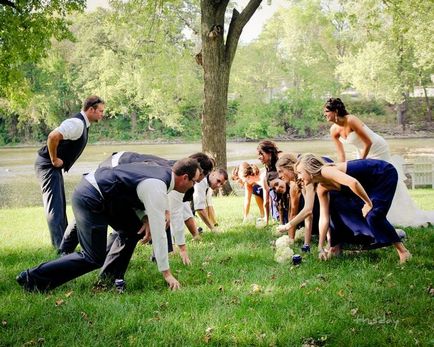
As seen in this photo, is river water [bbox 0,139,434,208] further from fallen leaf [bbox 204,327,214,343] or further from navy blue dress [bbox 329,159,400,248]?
fallen leaf [bbox 204,327,214,343]

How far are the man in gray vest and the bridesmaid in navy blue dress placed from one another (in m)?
1.79

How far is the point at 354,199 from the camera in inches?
256

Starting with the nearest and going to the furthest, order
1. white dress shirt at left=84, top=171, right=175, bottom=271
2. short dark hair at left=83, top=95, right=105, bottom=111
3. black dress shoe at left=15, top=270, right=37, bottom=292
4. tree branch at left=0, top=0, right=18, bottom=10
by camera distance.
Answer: white dress shirt at left=84, top=171, right=175, bottom=271 → black dress shoe at left=15, top=270, right=37, bottom=292 → short dark hair at left=83, top=95, right=105, bottom=111 → tree branch at left=0, top=0, right=18, bottom=10

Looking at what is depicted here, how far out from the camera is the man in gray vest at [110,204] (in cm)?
476

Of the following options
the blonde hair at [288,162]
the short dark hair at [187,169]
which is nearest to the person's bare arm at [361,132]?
the blonde hair at [288,162]

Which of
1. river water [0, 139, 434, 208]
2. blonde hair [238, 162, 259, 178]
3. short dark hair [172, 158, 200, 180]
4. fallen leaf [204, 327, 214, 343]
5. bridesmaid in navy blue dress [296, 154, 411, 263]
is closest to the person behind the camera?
fallen leaf [204, 327, 214, 343]

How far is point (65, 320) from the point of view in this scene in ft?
14.8

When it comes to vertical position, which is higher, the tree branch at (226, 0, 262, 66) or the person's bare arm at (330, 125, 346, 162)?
the tree branch at (226, 0, 262, 66)

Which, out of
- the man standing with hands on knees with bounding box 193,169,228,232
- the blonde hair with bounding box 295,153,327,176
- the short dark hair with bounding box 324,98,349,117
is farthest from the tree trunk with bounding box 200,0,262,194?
the blonde hair with bounding box 295,153,327,176

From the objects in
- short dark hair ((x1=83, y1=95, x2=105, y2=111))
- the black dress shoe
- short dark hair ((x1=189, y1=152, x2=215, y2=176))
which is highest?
short dark hair ((x1=83, y1=95, x2=105, y2=111))

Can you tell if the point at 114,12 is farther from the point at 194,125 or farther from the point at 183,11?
the point at 194,125

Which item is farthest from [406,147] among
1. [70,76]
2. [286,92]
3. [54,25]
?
[70,76]

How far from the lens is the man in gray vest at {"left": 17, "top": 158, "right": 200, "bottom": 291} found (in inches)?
187

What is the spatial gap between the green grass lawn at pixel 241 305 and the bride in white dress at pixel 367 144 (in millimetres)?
1849
